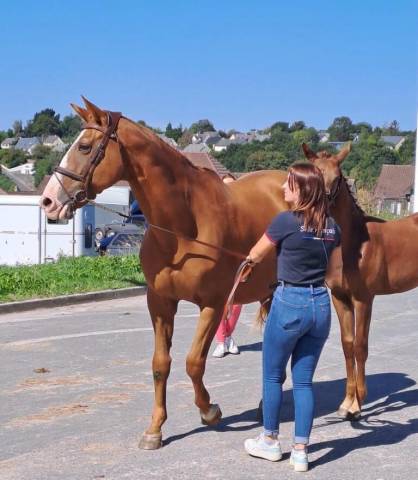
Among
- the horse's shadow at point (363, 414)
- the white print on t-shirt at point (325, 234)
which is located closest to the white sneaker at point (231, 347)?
the horse's shadow at point (363, 414)

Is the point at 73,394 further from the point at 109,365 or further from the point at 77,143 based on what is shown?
the point at 77,143

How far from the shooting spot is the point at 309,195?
496 cm

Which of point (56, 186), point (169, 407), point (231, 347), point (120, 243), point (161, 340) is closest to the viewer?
point (56, 186)

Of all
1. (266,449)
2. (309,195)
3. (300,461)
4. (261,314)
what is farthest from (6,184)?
(309,195)

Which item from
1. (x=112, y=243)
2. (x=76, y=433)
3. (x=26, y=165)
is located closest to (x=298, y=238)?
(x=76, y=433)

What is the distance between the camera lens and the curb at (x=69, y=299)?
12.4 metres

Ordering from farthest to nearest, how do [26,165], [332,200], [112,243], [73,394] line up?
[26,165] → [112,243] → [73,394] → [332,200]

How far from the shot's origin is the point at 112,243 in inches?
1021

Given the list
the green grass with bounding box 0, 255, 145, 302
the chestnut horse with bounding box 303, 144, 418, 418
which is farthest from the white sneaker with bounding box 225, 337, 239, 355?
the green grass with bounding box 0, 255, 145, 302

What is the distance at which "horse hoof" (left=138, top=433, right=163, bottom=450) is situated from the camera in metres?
5.66

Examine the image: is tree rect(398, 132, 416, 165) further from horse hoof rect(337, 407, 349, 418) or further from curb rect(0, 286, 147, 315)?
horse hoof rect(337, 407, 349, 418)

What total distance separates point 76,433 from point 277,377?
175 centimetres

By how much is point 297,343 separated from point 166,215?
126 centimetres

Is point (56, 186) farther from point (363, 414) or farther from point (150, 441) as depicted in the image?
point (363, 414)
